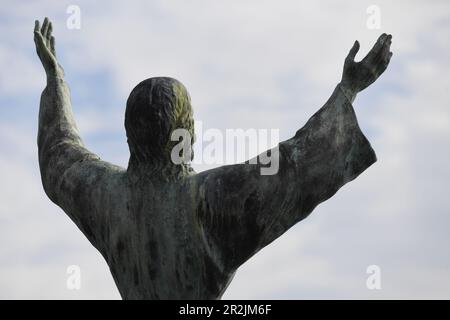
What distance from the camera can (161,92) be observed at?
27.7ft

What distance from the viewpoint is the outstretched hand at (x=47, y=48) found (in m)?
9.47

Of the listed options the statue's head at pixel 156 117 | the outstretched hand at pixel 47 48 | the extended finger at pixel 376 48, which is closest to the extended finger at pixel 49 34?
the outstretched hand at pixel 47 48

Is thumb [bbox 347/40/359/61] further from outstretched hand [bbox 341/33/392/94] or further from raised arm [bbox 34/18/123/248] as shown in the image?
raised arm [bbox 34/18/123/248]

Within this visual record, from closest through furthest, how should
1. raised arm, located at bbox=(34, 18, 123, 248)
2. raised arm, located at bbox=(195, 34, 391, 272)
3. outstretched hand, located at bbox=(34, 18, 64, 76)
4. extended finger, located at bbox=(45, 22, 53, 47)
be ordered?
raised arm, located at bbox=(195, 34, 391, 272), raised arm, located at bbox=(34, 18, 123, 248), outstretched hand, located at bbox=(34, 18, 64, 76), extended finger, located at bbox=(45, 22, 53, 47)

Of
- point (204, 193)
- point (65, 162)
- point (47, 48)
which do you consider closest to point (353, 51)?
point (204, 193)

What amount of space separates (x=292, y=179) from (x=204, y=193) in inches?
22.7

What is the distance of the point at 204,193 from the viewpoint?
8.34 metres

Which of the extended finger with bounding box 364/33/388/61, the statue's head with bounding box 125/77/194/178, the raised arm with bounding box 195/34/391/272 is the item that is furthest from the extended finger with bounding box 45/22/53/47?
the extended finger with bounding box 364/33/388/61

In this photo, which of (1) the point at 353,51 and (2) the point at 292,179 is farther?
(1) the point at 353,51

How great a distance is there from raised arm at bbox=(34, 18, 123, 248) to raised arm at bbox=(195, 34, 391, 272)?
76cm

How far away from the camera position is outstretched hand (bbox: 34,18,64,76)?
9469mm

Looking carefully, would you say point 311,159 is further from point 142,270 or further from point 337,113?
point 142,270

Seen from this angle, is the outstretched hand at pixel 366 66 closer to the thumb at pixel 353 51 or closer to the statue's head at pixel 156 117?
the thumb at pixel 353 51

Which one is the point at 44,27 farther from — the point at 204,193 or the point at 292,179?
the point at 292,179
